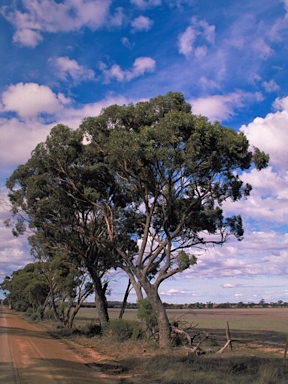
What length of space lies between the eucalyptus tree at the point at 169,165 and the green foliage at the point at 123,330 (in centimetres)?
176

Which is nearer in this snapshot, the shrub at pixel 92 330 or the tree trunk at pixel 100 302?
the tree trunk at pixel 100 302

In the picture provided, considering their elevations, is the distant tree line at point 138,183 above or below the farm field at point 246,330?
above

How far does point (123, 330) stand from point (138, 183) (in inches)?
318

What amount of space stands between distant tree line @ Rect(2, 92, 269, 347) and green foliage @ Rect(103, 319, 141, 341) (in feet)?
5.12

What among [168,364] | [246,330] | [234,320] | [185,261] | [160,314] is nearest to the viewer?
[168,364]

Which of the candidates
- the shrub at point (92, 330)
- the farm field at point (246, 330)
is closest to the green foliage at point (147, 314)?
the farm field at point (246, 330)

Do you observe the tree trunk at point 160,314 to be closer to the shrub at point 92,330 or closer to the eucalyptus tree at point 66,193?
the eucalyptus tree at point 66,193

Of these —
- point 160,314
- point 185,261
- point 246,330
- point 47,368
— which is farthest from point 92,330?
point 246,330

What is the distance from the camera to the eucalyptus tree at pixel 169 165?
56.3 feet

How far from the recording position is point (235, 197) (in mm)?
21172

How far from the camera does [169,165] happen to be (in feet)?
57.1

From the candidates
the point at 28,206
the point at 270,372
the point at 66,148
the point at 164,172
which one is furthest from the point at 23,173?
the point at 270,372

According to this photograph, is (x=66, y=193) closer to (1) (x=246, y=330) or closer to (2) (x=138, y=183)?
(2) (x=138, y=183)

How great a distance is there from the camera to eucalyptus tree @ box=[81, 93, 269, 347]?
56.3 feet
